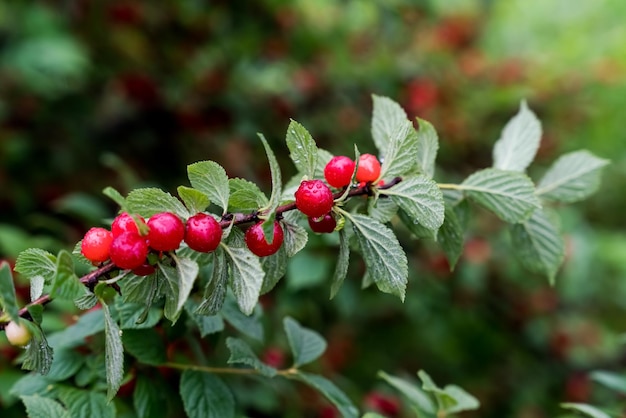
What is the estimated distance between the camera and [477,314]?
2088mm

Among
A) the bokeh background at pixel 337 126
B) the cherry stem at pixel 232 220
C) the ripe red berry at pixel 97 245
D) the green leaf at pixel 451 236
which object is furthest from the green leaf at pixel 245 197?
the bokeh background at pixel 337 126

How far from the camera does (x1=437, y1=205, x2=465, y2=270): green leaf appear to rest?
0.72 meters

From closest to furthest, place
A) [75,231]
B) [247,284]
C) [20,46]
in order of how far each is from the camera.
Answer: [247,284] → [75,231] → [20,46]

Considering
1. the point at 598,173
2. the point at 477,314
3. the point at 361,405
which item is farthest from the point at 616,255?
the point at 598,173

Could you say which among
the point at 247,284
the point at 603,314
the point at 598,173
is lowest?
the point at 603,314

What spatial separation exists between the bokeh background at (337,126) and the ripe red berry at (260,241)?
1.15m

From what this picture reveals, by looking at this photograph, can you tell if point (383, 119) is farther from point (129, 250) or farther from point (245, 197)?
point (129, 250)

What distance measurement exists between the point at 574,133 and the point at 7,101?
2063 millimetres

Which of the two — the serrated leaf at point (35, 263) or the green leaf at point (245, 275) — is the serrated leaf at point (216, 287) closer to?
the green leaf at point (245, 275)

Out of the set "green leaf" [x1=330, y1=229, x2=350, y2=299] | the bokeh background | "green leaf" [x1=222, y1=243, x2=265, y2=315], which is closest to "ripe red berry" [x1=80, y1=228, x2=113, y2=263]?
"green leaf" [x1=222, y1=243, x2=265, y2=315]

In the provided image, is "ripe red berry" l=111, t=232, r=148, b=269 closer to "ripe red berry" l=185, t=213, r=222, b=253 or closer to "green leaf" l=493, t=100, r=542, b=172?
"ripe red berry" l=185, t=213, r=222, b=253

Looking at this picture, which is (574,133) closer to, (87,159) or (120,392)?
(87,159)

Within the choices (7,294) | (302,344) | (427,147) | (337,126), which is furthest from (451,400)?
(337,126)

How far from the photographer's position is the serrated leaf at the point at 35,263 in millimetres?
592
